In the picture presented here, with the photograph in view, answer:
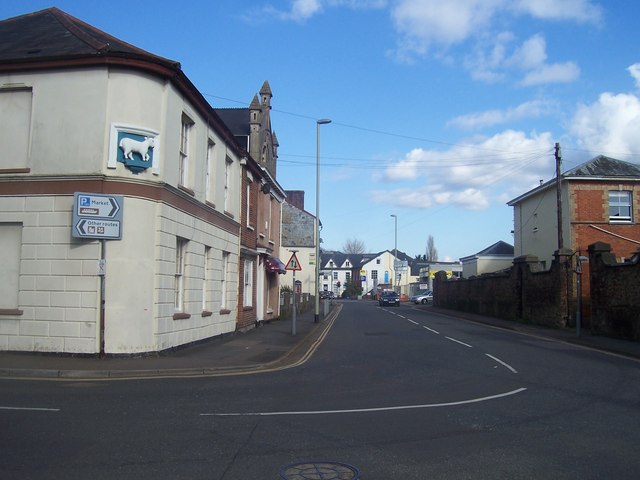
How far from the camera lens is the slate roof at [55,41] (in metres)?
14.3

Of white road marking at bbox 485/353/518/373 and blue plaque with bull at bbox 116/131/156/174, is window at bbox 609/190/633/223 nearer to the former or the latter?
white road marking at bbox 485/353/518/373

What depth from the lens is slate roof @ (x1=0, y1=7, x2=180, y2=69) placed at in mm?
14305

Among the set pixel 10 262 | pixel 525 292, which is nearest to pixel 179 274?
pixel 10 262

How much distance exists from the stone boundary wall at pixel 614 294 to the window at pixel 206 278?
14632 millimetres

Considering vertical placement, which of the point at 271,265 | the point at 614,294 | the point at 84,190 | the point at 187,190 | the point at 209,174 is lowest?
the point at 614,294

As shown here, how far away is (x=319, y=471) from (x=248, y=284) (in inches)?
770

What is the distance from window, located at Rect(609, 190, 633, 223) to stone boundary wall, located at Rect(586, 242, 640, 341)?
466 inches

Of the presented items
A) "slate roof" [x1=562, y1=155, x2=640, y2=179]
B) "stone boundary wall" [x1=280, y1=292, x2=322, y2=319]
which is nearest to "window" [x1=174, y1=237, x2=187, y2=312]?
"stone boundary wall" [x1=280, y1=292, x2=322, y2=319]

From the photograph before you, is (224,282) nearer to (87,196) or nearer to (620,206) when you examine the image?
(87,196)

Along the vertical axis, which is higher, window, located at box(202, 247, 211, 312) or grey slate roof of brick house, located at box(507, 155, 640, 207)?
grey slate roof of brick house, located at box(507, 155, 640, 207)

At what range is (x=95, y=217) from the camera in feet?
44.7

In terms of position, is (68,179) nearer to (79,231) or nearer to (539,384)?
(79,231)

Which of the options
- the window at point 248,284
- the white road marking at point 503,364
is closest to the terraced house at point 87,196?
the white road marking at point 503,364

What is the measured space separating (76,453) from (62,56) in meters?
10.8
